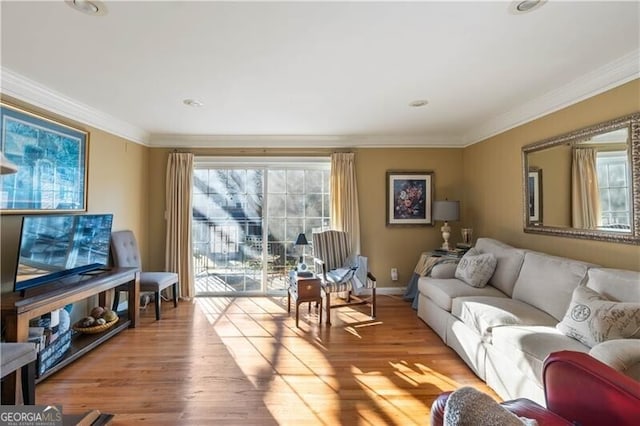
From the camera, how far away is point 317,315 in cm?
377

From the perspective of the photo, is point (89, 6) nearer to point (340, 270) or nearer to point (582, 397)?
point (582, 397)

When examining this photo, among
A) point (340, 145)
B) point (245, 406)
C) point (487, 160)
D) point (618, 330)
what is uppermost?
point (340, 145)

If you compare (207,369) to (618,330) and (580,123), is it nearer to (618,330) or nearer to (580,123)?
(618,330)


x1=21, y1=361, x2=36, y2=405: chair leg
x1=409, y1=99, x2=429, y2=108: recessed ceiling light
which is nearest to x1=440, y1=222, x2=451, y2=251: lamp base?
x1=409, y1=99, x2=429, y2=108: recessed ceiling light

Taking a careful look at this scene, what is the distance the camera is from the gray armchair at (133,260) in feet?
11.7

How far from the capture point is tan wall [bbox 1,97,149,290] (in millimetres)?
3447

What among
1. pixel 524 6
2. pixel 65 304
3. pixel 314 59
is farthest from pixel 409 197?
pixel 65 304

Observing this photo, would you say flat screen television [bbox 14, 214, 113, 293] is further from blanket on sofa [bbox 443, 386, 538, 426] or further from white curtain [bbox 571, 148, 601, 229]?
white curtain [bbox 571, 148, 601, 229]

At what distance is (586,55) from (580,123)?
69 centimetres

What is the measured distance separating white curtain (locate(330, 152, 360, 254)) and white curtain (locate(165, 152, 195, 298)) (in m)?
2.14

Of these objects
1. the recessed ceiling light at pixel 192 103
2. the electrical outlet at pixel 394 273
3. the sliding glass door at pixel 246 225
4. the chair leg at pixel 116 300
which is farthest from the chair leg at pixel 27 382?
the electrical outlet at pixel 394 273

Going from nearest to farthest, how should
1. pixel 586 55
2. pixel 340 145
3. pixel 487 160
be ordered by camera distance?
1. pixel 586 55
2. pixel 487 160
3. pixel 340 145

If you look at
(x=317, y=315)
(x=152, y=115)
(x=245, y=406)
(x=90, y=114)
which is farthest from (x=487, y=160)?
(x=90, y=114)

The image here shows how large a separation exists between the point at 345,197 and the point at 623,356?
11.0ft
